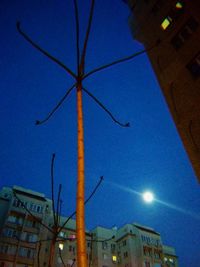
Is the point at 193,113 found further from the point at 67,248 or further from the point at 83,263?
the point at 67,248

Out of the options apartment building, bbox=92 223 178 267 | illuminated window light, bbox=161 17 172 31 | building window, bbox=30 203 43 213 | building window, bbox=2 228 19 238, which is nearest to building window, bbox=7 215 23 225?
building window, bbox=2 228 19 238

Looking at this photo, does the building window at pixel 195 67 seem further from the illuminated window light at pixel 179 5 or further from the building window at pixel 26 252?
the building window at pixel 26 252

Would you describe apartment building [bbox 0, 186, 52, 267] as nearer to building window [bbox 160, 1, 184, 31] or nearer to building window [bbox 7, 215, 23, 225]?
building window [bbox 7, 215, 23, 225]

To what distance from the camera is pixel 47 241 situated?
47.7 metres

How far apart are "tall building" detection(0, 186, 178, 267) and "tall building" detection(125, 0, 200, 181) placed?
902 inches

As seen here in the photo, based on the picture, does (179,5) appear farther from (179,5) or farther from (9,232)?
(9,232)

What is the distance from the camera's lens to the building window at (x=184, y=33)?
16016mm

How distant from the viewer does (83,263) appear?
280cm

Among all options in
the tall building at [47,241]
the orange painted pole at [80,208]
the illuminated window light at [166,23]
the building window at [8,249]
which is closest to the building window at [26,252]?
the tall building at [47,241]

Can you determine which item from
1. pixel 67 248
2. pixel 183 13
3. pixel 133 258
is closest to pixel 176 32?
pixel 183 13

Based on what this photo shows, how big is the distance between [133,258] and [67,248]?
15.9 m

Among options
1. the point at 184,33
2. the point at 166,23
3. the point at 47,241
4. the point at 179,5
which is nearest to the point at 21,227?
the point at 47,241

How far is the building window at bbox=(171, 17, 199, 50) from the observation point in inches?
631

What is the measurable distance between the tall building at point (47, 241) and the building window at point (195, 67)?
24797 millimetres
